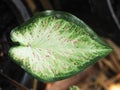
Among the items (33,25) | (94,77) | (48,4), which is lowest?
(94,77)

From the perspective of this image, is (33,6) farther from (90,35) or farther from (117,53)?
(90,35)

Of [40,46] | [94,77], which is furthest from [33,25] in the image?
[94,77]

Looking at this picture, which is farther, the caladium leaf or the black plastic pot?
the black plastic pot

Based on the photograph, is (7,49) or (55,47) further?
(7,49)

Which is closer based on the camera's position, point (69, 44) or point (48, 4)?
point (69, 44)

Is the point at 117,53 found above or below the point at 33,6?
below

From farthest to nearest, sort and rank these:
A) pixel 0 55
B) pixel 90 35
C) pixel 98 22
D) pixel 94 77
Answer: pixel 94 77
pixel 98 22
pixel 0 55
pixel 90 35

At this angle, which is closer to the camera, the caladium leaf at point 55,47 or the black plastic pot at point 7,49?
Result: the caladium leaf at point 55,47

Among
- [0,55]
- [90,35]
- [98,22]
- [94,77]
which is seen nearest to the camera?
[90,35]
